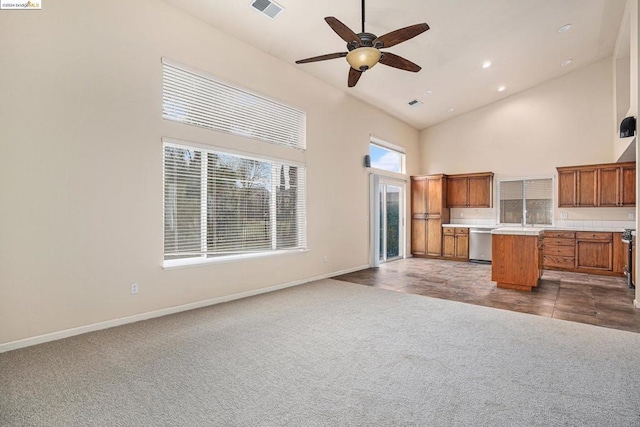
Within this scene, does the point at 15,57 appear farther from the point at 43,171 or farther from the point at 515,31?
the point at 515,31

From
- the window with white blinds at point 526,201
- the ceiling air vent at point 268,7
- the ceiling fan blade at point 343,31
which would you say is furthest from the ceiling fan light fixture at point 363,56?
the window with white blinds at point 526,201

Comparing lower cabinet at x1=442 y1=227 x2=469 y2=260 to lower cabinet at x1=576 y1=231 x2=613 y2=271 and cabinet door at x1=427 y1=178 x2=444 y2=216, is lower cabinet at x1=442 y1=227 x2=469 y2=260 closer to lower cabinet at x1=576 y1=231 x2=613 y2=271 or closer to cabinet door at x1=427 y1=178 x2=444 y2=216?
cabinet door at x1=427 y1=178 x2=444 y2=216

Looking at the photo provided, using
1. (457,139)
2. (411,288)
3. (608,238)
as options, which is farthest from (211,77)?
(608,238)

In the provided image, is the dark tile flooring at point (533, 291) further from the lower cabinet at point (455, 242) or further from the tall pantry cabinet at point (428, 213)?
the tall pantry cabinet at point (428, 213)

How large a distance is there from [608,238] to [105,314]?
8.63m

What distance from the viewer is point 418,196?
8789 millimetres

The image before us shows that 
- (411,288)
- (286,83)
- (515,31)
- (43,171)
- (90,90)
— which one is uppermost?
(515,31)

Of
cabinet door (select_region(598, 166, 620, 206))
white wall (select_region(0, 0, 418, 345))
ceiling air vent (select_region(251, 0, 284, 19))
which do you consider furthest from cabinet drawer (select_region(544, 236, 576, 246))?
ceiling air vent (select_region(251, 0, 284, 19))

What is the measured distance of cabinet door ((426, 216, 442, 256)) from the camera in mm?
8383

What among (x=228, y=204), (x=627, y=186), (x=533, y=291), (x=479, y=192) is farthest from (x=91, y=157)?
(x=627, y=186)

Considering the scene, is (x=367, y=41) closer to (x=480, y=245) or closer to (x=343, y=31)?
(x=343, y=31)

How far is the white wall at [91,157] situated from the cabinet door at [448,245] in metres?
5.80

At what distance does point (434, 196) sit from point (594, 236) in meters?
3.42

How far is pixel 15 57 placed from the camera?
9.29 feet
